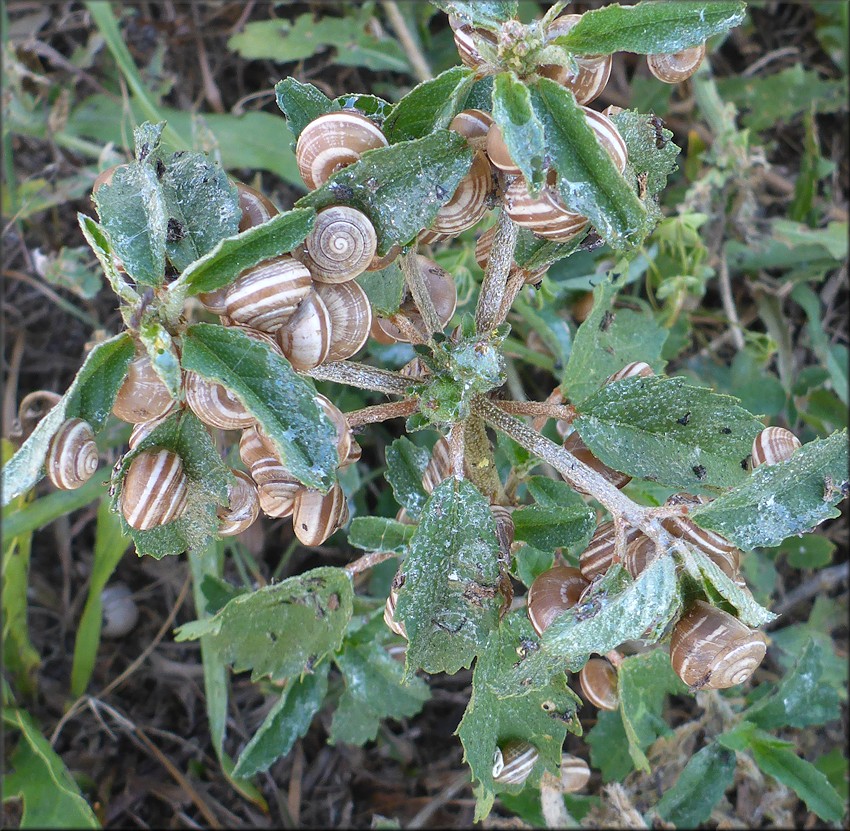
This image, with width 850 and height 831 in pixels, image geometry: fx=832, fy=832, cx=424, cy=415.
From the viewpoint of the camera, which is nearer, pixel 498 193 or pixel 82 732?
pixel 498 193

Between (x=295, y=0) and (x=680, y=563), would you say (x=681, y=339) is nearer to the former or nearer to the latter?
(x=680, y=563)

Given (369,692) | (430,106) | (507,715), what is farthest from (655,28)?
(369,692)

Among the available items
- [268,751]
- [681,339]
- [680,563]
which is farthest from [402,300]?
[681,339]

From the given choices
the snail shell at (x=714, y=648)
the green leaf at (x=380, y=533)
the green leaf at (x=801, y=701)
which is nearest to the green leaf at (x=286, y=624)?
the green leaf at (x=380, y=533)

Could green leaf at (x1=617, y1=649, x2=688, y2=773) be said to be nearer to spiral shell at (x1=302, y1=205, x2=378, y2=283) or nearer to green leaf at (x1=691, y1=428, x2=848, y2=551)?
green leaf at (x1=691, y1=428, x2=848, y2=551)

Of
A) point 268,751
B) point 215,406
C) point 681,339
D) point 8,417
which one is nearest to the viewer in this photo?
point 215,406

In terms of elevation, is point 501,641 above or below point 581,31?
below

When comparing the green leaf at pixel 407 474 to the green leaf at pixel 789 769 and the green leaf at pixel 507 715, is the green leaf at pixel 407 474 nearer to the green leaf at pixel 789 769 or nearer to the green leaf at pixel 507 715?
the green leaf at pixel 507 715
